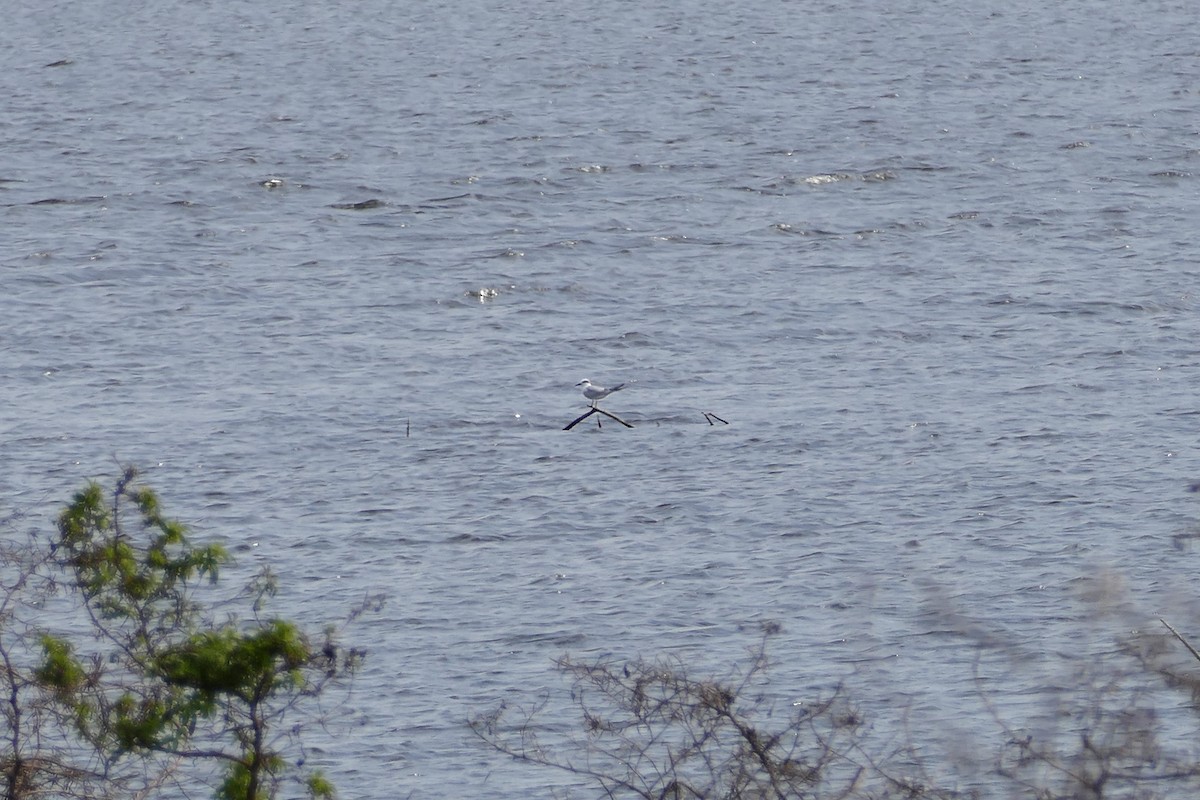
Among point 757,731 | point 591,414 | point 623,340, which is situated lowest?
point 623,340

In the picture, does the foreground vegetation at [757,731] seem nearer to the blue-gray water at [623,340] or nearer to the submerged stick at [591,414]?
the blue-gray water at [623,340]

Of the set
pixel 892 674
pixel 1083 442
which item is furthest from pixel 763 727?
pixel 1083 442

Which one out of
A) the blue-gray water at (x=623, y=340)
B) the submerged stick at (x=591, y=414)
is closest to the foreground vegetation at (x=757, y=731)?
the blue-gray water at (x=623, y=340)

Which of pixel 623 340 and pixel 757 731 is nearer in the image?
pixel 757 731

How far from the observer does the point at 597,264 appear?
2980 cm

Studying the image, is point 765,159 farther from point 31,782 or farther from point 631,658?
point 31,782

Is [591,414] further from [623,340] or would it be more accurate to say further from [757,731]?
[757,731]

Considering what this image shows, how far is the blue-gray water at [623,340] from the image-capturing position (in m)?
16.8

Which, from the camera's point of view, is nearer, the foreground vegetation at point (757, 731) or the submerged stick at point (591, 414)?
the foreground vegetation at point (757, 731)

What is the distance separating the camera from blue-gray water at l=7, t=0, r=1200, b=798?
1681cm

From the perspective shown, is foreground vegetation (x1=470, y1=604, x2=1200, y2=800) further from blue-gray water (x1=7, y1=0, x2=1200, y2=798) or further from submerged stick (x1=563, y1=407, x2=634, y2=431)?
submerged stick (x1=563, y1=407, x2=634, y2=431)

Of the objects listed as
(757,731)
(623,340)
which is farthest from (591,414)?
(757,731)

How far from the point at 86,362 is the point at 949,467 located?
1056 cm

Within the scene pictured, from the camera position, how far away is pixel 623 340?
25578 mm
